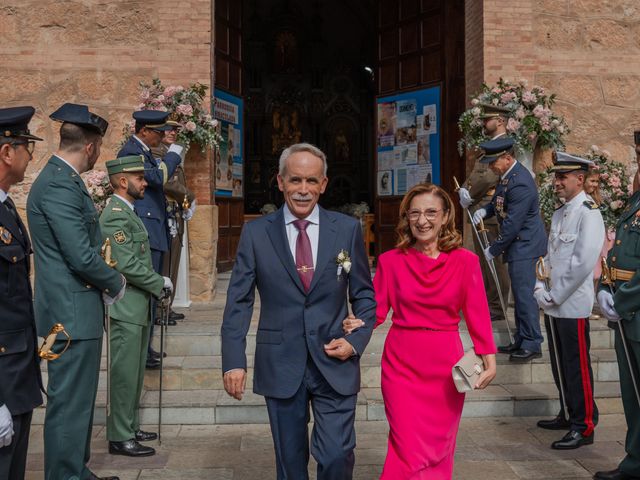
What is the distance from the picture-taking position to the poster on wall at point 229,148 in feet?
40.1

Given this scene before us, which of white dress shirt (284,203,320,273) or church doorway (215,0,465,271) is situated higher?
church doorway (215,0,465,271)

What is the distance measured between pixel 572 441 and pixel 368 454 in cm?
148

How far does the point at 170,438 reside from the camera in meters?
5.64

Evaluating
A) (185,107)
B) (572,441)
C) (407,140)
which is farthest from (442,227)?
(407,140)

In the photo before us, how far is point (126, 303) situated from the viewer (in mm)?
5219

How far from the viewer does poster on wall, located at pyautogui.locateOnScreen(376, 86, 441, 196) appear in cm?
1295

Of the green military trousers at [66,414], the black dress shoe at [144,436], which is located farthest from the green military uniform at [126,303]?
the green military trousers at [66,414]

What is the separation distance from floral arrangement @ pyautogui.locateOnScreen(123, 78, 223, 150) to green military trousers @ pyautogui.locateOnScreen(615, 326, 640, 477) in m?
6.05

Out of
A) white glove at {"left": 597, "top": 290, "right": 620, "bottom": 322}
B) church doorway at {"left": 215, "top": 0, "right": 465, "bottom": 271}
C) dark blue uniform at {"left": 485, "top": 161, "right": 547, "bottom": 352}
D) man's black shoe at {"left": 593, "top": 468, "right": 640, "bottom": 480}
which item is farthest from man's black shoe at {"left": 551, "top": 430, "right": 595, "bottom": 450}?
church doorway at {"left": 215, "top": 0, "right": 465, "bottom": 271}

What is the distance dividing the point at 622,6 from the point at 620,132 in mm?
1741

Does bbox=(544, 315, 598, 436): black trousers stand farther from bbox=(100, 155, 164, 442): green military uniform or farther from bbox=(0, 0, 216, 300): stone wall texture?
bbox=(0, 0, 216, 300): stone wall texture

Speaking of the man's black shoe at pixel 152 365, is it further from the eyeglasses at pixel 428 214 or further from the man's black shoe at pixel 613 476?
the man's black shoe at pixel 613 476

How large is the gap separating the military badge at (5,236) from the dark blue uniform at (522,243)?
4820 mm

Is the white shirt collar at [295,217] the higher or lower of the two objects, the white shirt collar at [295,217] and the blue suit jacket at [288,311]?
the higher
